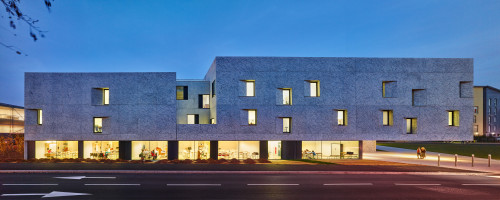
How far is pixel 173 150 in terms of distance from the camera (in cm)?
2609

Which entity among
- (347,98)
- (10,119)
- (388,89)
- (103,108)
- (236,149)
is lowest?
(236,149)

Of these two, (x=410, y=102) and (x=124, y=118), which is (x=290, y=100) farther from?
(x=124, y=118)

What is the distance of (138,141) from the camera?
1056 inches

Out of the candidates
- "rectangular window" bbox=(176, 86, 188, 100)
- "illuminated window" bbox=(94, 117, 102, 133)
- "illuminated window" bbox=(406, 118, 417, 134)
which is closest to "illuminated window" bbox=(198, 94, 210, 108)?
"rectangular window" bbox=(176, 86, 188, 100)

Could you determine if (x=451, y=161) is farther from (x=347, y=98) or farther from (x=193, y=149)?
(x=193, y=149)

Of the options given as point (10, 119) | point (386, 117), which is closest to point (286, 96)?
point (386, 117)

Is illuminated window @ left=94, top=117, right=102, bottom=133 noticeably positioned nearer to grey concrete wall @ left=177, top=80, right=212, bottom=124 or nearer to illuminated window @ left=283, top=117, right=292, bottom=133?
grey concrete wall @ left=177, top=80, right=212, bottom=124

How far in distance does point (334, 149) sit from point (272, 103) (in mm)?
8121

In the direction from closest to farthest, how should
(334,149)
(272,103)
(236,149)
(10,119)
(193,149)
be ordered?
(272,103)
(236,149)
(193,149)
(334,149)
(10,119)

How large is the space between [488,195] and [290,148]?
50.9 feet

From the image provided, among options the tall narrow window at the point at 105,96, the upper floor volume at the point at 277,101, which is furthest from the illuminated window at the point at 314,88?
the tall narrow window at the point at 105,96

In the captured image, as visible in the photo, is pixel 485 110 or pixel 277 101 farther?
pixel 485 110

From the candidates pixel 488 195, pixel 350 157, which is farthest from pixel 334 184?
pixel 350 157

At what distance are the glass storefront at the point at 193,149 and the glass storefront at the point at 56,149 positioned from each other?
1046 centimetres
